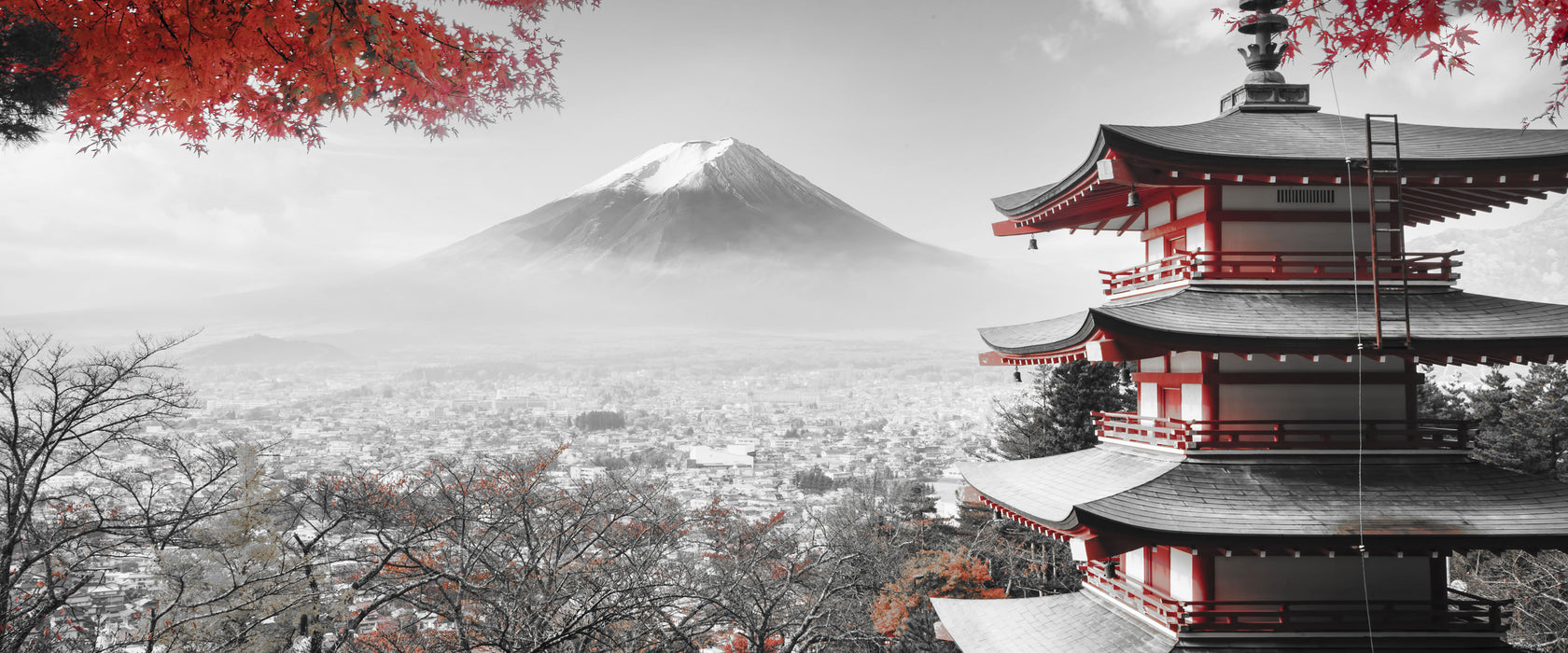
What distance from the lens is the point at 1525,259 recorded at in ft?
181

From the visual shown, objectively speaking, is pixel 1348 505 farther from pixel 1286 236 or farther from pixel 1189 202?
pixel 1189 202

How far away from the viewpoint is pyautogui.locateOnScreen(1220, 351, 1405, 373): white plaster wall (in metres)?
6.34

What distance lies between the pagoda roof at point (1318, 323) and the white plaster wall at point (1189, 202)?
79 cm

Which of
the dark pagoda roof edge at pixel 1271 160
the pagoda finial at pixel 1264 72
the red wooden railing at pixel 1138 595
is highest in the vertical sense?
the pagoda finial at pixel 1264 72

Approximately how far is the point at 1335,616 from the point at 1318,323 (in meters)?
2.11

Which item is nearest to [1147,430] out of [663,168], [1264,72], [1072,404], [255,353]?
[1264,72]

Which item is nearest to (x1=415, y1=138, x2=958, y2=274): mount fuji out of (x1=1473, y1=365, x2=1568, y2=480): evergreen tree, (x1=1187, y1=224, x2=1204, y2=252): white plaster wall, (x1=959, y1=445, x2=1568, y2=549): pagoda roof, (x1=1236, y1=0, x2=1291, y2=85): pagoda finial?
(x1=1473, y1=365, x2=1568, y2=480): evergreen tree

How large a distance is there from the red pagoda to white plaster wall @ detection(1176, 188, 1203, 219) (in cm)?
3

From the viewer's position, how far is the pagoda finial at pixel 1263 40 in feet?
24.2

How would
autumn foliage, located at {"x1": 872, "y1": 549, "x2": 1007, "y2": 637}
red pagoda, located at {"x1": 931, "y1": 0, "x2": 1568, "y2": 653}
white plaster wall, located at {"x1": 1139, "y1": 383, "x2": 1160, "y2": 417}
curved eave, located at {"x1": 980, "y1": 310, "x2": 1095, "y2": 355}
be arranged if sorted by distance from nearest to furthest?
red pagoda, located at {"x1": 931, "y1": 0, "x2": 1568, "y2": 653}
curved eave, located at {"x1": 980, "y1": 310, "x2": 1095, "y2": 355}
white plaster wall, located at {"x1": 1139, "y1": 383, "x2": 1160, "y2": 417}
autumn foliage, located at {"x1": 872, "y1": 549, "x2": 1007, "y2": 637}

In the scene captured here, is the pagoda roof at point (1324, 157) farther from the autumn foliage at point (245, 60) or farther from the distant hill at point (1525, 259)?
the distant hill at point (1525, 259)

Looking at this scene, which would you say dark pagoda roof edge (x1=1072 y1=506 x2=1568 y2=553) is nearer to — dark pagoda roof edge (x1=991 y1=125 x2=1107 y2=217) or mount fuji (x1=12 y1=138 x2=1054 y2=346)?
dark pagoda roof edge (x1=991 y1=125 x2=1107 y2=217)

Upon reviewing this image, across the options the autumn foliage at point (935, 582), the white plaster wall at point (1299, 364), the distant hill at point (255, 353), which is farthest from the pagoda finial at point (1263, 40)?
the distant hill at point (255, 353)

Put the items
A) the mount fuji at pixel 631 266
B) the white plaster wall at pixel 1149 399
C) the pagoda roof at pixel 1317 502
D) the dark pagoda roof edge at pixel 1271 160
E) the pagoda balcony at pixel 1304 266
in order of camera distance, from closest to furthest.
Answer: the pagoda roof at pixel 1317 502, the dark pagoda roof edge at pixel 1271 160, the pagoda balcony at pixel 1304 266, the white plaster wall at pixel 1149 399, the mount fuji at pixel 631 266
